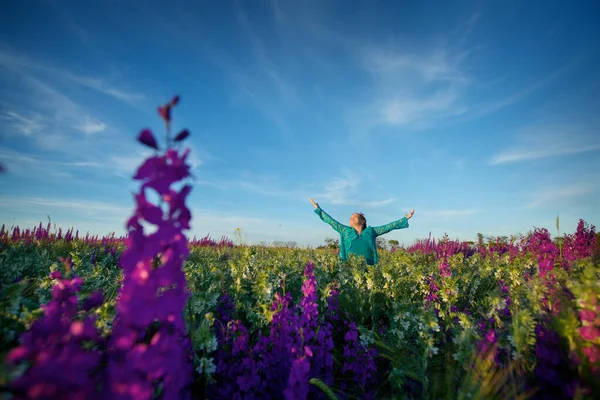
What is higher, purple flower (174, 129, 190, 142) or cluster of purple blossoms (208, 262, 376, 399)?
purple flower (174, 129, 190, 142)

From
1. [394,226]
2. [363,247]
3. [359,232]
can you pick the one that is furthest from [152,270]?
[394,226]

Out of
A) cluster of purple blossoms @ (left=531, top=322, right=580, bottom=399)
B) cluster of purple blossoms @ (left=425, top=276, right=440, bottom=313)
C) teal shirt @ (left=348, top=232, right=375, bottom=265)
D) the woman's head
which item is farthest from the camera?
the woman's head


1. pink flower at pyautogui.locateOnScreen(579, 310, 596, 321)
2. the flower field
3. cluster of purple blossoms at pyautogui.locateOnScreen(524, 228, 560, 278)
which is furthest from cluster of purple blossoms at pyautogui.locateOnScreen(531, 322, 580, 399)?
cluster of purple blossoms at pyautogui.locateOnScreen(524, 228, 560, 278)

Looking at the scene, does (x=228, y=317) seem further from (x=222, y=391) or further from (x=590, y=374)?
(x=590, y=374)

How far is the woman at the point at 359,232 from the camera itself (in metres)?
10.7

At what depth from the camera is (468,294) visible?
18.2 ft

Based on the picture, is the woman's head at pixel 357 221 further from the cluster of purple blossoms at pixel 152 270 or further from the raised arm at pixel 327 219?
the cluster of purple blossoms at pixel 152 270

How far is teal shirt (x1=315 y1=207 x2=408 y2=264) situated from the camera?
423 inches

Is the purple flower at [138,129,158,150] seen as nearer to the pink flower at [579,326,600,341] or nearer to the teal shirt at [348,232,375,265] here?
the pink flower at [579,326,600,341]

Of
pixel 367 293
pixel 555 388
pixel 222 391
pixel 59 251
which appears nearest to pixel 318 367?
pixel 222 391

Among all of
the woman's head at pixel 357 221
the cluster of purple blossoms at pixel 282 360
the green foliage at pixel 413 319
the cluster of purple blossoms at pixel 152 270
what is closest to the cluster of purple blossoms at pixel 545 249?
the green foliage at pixel 413 319

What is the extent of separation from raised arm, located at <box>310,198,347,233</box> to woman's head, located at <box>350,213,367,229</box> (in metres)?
0.35

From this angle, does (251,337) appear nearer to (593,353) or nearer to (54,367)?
(54,367)

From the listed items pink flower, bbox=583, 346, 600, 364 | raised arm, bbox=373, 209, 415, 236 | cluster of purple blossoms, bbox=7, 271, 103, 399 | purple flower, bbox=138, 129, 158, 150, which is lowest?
pink flower, bbox=583, 346, 600, 364
